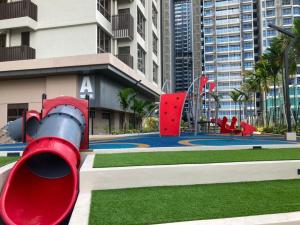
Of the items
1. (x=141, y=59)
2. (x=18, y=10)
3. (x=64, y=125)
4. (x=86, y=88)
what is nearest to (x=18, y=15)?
(x=18, y=10)

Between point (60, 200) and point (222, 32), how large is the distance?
111164 mm

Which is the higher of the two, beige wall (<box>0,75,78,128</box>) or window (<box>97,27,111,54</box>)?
window (<box>97,27,111,54</box>)

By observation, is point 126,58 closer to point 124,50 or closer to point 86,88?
point 124,50

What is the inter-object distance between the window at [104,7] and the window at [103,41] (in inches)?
66.0

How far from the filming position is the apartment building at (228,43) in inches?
4254

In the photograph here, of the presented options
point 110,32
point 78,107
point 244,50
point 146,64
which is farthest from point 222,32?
point 78,107

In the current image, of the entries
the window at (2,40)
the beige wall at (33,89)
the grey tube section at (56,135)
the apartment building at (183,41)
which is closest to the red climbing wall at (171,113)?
the beige wall at (33,89)

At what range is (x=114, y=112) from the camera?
31.8 meters

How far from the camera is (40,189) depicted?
7.88 meters

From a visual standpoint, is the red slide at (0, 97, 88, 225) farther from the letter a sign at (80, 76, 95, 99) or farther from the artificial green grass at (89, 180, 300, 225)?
the letter a sign at (80, 76, 95, 99)

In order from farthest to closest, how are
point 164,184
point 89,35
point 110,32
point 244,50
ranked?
point 244,50 < point 110,32 < point 89,35 < point 164,184

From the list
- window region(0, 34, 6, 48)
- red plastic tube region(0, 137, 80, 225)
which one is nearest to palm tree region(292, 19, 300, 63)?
red plastic tube region(0, 137, 80, 225)

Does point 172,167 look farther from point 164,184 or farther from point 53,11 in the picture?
point 53,11

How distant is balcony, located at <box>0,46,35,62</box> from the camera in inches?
1094
